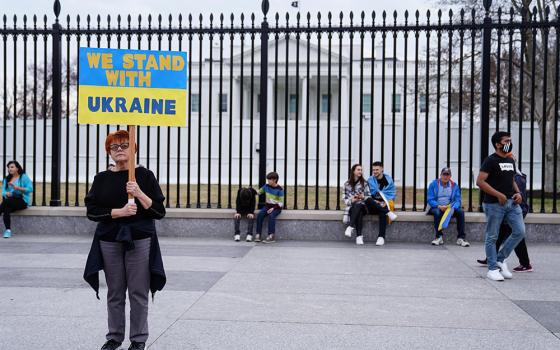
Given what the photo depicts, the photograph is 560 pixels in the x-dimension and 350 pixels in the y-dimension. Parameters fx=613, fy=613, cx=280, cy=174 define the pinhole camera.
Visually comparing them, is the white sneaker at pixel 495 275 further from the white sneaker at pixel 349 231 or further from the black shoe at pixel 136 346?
the black shoe at pixel 136 346

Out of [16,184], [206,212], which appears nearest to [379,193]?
[206,212]

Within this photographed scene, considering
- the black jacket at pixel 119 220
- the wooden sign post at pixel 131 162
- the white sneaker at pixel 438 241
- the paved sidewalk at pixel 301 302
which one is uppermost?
the wooden sign post at pixel 131 162

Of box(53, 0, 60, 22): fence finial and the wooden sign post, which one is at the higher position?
box(53, 0, 60, 22): fence finial

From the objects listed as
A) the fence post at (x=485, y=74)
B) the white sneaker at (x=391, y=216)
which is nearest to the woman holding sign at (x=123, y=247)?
the white sneaker at (x=391, y=216)

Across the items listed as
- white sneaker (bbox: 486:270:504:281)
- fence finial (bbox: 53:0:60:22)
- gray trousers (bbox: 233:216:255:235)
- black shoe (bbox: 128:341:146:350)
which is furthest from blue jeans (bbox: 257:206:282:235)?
black shoe (bbox: 128:341:146:350)

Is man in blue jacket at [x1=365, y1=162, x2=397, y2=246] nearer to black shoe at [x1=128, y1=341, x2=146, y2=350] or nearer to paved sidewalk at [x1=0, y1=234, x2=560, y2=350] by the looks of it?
paved sidewalk at [x1=0, y1=234, x2=560, y2=350]

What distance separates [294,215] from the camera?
36.6ft

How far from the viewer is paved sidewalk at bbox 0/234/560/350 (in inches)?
196

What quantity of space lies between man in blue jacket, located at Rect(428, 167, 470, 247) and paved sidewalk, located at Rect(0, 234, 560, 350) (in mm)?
839

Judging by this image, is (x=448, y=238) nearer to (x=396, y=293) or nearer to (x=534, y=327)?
(x=396, y=293)

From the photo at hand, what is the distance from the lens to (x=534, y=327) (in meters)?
5.38

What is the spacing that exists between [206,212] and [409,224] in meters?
3.72

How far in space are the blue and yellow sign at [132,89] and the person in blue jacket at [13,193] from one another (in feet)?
23.2

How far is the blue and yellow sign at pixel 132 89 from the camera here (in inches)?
195
